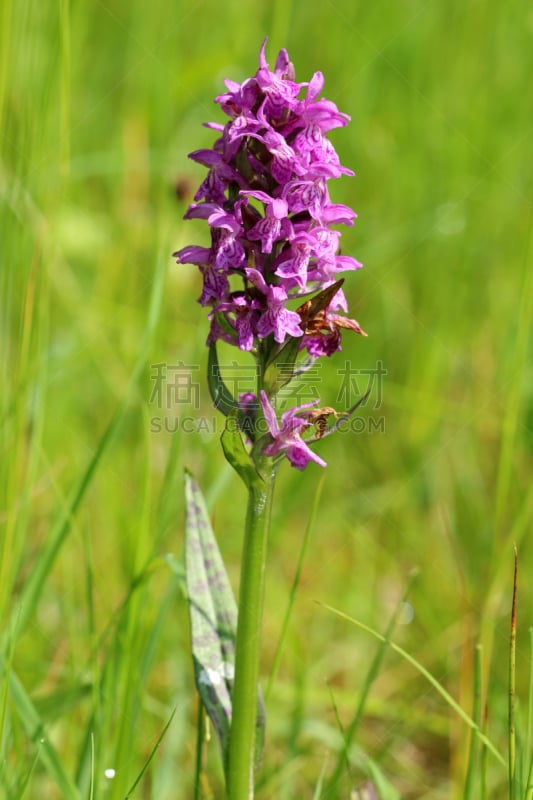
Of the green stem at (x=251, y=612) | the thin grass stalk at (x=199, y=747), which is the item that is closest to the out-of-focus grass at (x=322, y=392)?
the thin grass stalk at (x=199, y=747)

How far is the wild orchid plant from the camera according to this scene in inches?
76.1

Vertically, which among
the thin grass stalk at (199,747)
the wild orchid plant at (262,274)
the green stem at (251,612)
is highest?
the wild orchid plant at (262,274)

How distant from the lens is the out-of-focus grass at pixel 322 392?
2.54 m

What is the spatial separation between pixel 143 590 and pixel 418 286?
2.91 meters

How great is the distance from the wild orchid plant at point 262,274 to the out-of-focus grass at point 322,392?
32cm

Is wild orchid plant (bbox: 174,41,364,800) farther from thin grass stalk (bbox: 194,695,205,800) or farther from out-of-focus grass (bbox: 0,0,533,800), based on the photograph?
out-of-focus grass (bbox: 0,0,533,800)

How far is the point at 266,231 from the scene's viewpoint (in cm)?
193

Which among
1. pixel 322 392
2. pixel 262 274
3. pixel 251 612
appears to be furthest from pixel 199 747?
pixel 322 392

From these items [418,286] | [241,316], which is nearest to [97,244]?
[418,286]

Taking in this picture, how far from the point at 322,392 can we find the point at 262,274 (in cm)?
196

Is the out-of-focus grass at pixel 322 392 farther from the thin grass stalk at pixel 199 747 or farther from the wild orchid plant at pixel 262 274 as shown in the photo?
the wild orchid plant at pixel 262 274

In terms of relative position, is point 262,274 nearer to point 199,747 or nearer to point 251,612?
point 251,612

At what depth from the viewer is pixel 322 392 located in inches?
156

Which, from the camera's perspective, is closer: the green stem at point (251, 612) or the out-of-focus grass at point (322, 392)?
the green stem at point (251, 612)
